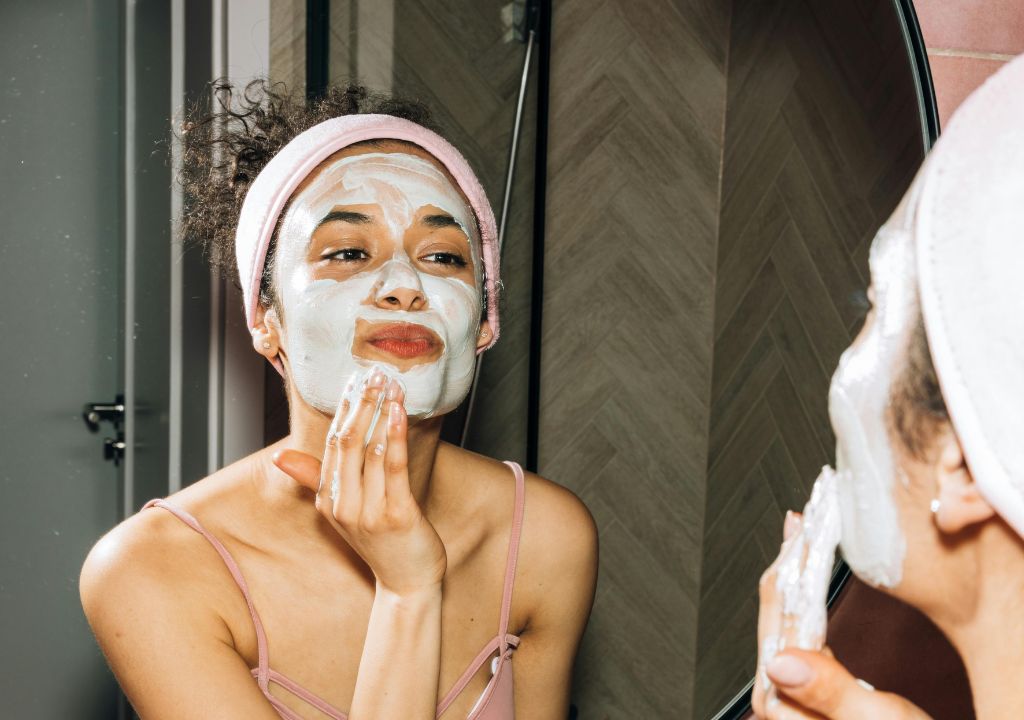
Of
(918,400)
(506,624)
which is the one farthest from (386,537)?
(918,400)

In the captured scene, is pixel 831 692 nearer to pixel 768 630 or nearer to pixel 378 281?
pixel 768 630

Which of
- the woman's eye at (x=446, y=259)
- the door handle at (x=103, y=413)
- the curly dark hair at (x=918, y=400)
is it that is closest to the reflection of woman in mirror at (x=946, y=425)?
the curly dark hair at (x=918, y=400)

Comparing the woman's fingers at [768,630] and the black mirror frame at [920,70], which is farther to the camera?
the black mirror frame at [920,70]

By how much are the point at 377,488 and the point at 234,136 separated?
38cm

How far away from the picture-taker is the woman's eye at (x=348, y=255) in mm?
687

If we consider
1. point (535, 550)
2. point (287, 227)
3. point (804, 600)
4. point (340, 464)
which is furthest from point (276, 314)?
point (804, 600)

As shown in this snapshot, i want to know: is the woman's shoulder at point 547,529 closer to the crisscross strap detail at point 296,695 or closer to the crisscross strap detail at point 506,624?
the crisscross strap detail at point 506,624

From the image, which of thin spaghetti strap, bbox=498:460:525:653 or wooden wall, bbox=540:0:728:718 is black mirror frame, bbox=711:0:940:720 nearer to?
wooden wall, bbox=540:0:728:718

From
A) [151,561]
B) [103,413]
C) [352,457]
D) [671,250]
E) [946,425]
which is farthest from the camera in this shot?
[103,413]

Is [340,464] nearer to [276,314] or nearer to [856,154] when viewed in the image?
[276,314]

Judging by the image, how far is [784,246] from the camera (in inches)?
30.4

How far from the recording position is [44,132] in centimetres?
87

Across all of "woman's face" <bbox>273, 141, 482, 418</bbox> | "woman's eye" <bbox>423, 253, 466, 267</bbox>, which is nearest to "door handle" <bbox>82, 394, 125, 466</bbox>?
"woman's face" <bbox>273, 141, 482, 418</bbox>

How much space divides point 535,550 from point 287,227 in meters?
0.36
